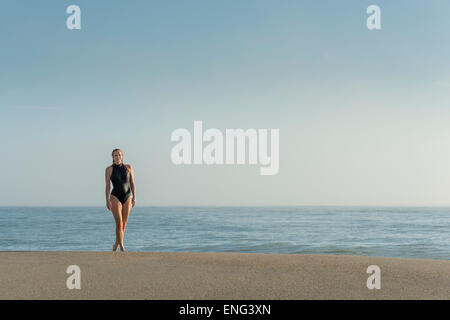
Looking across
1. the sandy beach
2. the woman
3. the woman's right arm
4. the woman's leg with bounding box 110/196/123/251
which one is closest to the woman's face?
the woman

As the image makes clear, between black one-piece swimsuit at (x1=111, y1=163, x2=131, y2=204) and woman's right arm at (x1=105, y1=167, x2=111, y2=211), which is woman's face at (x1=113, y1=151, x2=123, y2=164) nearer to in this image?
black one-piece swimsuit at (x1=111, y1=163, x2=131, y2=204)

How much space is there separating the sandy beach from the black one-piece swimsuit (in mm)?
1259

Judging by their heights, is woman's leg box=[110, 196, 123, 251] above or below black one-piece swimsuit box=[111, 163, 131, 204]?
below

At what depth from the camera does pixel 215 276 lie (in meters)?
5.73

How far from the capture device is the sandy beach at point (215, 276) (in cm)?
473

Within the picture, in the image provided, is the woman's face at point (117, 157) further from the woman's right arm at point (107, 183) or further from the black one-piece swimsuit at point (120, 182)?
the woman's right arm at point (107, 183)

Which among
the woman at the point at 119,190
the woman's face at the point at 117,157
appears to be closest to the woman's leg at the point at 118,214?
the woman at the point at 119,190

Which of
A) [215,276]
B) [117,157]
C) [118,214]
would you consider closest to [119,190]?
[118,214]

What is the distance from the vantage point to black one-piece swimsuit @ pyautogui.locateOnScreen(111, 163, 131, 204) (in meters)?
8.54

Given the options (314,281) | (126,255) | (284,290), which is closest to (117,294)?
(284,290)

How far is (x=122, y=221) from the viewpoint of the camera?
8641 mm

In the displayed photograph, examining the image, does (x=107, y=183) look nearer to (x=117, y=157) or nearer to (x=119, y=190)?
(x=119, y=190)

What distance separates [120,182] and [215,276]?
3614 millimetres
